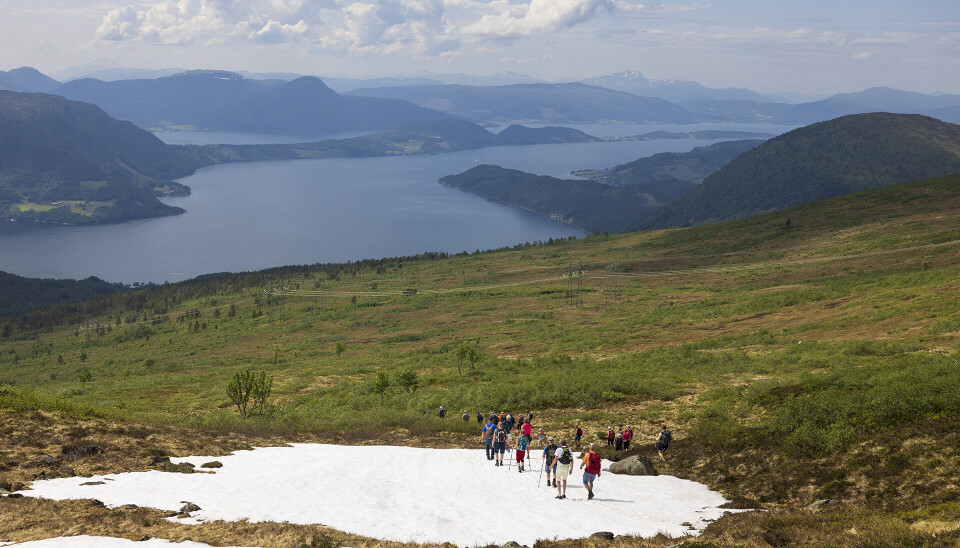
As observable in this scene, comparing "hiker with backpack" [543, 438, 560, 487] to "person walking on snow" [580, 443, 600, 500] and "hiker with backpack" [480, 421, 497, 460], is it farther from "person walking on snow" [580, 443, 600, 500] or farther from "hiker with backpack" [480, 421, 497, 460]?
"hiker with backpack" [480, 421, 497, 460]

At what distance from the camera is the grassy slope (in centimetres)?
2314

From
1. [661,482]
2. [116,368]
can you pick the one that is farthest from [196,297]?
[661,482]

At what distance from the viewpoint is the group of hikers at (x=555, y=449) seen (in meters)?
23.8

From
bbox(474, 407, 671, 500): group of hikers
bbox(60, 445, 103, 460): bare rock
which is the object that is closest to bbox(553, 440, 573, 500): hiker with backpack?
bbox(474, 407, 671, 500): group of hikers

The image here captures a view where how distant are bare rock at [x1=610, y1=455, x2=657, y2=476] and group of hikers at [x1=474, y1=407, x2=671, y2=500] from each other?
4.69ft

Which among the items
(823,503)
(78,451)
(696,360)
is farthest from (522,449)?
(696,360)

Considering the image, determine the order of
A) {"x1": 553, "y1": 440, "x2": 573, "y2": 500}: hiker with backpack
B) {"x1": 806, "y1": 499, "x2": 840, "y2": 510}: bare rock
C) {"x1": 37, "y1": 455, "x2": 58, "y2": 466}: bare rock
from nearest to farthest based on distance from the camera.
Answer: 1. {"x1": 806, "y1": 499, "x2": 840, "y2": 510}: bare rock
2. {"x1": 553, "y1": 440, "x2": 573, "y2": 500}: hiker with backpack
3. {"x1": 37, "y1": 455, "x2": 58, "y2": 466}: bare rock

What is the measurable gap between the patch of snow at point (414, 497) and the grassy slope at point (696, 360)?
2610mm

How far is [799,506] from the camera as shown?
843 inches

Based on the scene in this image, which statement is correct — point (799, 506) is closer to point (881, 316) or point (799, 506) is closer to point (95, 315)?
point (881, 316)

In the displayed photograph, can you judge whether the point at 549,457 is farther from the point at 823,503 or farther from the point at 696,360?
the point at 696,360

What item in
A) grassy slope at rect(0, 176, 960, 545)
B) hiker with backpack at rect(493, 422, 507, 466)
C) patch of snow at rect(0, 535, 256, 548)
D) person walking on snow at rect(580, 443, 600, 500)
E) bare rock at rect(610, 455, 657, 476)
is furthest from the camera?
hiker with backpack at rect(493, 422, 507, 466)

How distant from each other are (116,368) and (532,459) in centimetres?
8540

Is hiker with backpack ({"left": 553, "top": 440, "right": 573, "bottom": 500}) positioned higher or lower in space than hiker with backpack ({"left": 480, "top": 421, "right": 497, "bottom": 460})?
higher
